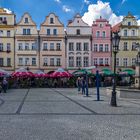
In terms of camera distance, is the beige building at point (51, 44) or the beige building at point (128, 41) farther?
the beige building at point (128, 41)

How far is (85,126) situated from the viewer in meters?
12.0

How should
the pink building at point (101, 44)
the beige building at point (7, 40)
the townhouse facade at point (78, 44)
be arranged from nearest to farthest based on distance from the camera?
the beige building at point (7, 40) < the townhouse facade at point (78, 44) < the pink building at point (101, 44)

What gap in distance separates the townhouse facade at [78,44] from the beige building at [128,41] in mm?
5957

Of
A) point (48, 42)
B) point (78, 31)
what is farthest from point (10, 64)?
point (78, 31)

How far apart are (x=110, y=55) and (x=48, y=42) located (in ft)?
38.0

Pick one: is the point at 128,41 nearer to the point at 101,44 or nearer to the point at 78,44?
the point at 101,44

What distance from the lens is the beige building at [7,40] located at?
226 ft

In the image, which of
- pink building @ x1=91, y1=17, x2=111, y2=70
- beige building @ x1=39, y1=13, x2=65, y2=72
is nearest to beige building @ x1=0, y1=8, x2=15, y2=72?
beige building @ x1=39, y1=13, x2=65, y2=72

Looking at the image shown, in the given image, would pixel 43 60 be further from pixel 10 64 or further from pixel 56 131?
pixel 56 131

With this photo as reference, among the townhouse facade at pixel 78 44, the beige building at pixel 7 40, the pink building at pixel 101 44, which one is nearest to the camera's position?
the beige building at pixel 7 40

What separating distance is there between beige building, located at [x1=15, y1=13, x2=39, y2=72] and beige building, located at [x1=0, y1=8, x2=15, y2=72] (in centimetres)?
99

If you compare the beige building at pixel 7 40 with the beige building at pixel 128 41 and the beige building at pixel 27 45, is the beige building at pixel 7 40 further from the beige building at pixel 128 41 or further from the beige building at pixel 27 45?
the beige building at pixel 128 41

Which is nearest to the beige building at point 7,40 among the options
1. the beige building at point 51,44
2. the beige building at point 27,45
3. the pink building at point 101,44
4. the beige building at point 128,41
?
the beige building at point 27,45

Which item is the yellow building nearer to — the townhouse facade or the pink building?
the pink building
